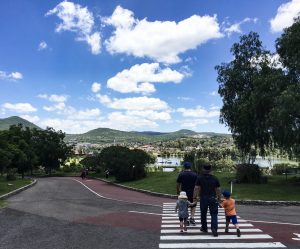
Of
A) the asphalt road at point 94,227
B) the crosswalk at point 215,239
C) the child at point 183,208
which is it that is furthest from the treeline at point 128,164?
the child at point 183,208

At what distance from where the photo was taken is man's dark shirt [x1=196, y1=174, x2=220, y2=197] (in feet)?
40.1

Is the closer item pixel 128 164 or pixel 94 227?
pixel 94 227

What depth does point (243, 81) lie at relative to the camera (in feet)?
123

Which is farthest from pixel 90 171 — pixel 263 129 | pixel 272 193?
pixel 272 193

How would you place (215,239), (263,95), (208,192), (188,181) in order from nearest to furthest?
(215,239)
(208,192)
(188,181)
(263,95)

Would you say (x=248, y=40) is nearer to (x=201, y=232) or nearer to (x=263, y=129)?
(x=263, y=129)

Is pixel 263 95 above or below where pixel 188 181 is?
above

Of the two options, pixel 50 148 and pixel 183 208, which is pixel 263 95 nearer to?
pixel 183 208

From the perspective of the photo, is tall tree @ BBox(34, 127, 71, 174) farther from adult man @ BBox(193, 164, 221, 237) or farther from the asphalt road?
adult man @ BBox(193, 164, 221, 237)

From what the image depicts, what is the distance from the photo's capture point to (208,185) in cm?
1225

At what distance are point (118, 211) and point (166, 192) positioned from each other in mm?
11909

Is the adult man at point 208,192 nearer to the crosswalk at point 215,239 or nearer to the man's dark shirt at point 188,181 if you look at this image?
the crosswalk at point 215,239

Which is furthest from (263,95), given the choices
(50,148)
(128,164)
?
(50,148)

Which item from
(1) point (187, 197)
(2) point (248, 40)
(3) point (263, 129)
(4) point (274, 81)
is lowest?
(1) point (187, 197)
